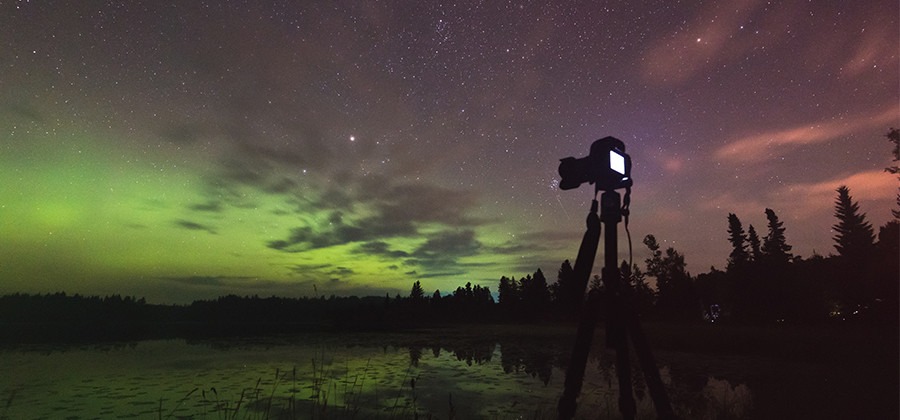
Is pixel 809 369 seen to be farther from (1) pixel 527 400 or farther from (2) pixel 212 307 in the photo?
(2) pixel 212 307

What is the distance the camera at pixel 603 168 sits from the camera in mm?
3717

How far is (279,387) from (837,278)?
52.9 m

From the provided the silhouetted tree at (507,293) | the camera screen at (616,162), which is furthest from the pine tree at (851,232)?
the silhouetted tree at (507,293)

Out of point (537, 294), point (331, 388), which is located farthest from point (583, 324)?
point (537, 294)

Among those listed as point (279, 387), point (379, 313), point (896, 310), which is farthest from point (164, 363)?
point (379, 313)

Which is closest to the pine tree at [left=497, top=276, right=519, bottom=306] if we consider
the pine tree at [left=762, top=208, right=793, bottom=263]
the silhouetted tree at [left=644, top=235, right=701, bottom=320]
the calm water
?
the silhouetted tree at [left=644, top=235, right=701, bottom=320]

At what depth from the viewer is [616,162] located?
3.79 metres

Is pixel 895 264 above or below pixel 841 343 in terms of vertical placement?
above

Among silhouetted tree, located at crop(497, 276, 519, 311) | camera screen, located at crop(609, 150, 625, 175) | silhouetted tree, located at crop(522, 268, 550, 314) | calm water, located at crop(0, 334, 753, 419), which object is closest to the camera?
camera screen, located at crop(609, 150, 625, 175)

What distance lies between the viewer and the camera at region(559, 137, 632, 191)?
3.72 meters

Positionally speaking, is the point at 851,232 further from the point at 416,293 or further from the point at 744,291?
the point at 416,293

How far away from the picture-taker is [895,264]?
115ft

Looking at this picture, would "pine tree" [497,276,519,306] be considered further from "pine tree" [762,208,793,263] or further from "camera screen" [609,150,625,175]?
"camera screen" [609,150,625,175]

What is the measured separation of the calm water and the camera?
567 centimetres
